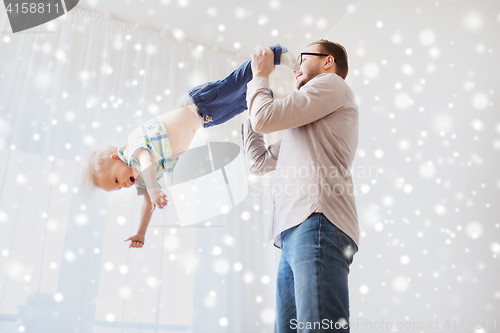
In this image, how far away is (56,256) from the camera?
1.91m

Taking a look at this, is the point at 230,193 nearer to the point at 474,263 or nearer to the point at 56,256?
the point at 56,256

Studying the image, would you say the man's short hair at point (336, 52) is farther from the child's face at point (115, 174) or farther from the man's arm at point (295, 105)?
the child's face at point (115, 174)

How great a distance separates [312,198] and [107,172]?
0.99m

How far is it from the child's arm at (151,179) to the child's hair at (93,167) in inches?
8.4

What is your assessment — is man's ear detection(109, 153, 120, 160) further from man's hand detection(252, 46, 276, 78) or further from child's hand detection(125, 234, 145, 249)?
man's hand detection(252, 46, 276, 78)

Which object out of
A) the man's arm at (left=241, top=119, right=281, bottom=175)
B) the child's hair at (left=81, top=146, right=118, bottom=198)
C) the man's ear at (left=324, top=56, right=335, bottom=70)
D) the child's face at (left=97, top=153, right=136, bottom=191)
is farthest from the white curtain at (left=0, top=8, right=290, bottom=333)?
the man's ear at (left=324, top=56, right=335, bottom=70)

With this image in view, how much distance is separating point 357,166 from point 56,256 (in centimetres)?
168

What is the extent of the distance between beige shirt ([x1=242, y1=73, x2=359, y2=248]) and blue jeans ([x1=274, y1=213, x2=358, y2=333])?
3 cm

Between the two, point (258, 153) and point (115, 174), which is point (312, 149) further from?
point (115, 174)

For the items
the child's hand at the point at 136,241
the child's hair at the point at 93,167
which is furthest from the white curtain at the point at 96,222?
the child's hand at the point at 136,241

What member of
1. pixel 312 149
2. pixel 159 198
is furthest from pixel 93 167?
pixel 312 149

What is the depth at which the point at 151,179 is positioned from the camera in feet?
4.58

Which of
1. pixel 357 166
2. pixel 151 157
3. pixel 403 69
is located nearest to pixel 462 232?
pixel 357 166

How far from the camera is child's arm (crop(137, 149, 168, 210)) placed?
1.31 m
